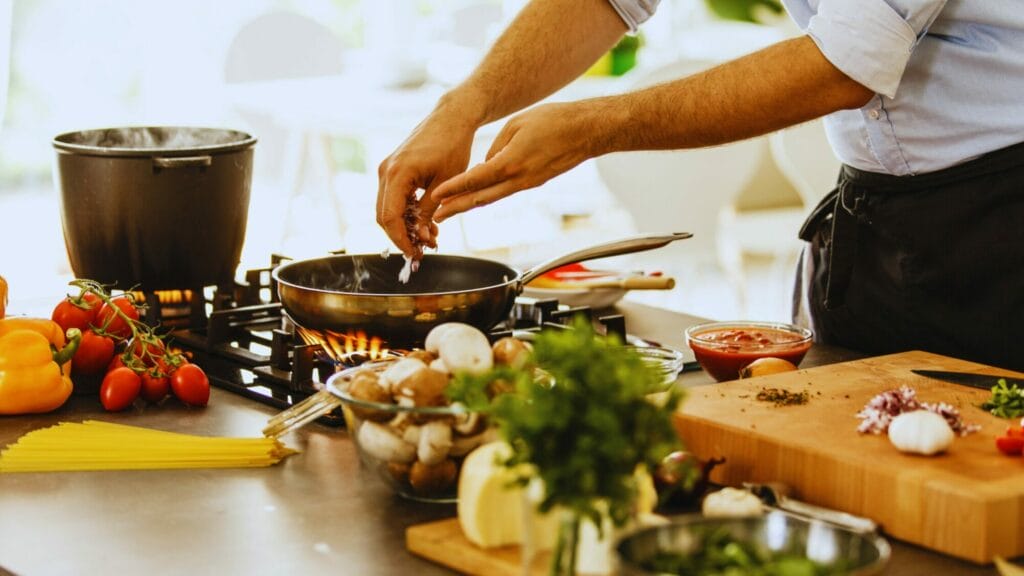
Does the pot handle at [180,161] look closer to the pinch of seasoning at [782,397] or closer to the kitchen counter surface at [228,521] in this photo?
the kitchen counter surface at [228,521]

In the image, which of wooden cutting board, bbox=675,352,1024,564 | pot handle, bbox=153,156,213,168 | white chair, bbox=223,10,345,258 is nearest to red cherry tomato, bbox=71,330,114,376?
pot handle, bbox=153,156,213,168

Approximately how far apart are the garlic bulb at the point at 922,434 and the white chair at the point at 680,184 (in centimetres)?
315

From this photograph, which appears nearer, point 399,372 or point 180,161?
point 399,372

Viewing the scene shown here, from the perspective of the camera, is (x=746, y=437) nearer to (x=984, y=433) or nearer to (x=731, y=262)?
(x=984, y=433)

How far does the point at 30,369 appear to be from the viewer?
159 cm

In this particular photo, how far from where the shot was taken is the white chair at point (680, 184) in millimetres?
4438

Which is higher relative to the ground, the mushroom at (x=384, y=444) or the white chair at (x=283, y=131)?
the white chair at (x=283, y=131)

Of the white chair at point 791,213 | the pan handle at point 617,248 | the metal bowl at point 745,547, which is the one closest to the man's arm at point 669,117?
the pan handle at point 617,248

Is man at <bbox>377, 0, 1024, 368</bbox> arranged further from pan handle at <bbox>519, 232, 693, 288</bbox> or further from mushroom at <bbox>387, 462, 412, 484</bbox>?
mushroom at <bbox>387, 462, 412, 484</bbox>

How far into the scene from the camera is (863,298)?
1.99 m

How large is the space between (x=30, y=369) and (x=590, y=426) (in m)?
0.98

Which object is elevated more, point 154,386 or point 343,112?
point 343,112

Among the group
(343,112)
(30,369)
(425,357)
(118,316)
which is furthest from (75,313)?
(343,112)

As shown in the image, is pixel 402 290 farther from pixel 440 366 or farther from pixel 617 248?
pixel 440 366
